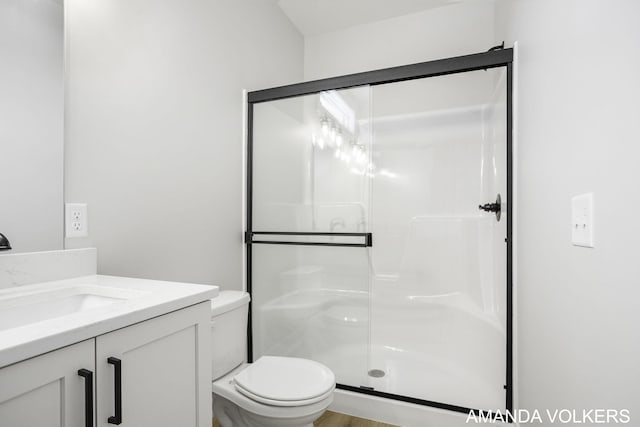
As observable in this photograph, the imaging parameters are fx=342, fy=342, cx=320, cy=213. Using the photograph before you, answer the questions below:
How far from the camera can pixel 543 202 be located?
3.78 ft

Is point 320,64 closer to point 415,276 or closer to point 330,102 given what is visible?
point 330,102

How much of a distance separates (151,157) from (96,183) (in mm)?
280

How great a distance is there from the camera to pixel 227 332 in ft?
5.08

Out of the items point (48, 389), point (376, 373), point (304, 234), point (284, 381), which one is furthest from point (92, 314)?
point (376, 373)

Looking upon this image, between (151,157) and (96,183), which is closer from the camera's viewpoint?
(96,183)

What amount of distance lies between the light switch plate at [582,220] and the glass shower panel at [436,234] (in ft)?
3.70

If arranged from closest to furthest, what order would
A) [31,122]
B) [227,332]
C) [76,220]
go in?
[31,122] → [76,220] → [227,332]

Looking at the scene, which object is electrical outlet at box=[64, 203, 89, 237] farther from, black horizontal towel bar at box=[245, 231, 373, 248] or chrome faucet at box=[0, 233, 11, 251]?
black horizontal towel bar at box=[245, 231, 373, 248]

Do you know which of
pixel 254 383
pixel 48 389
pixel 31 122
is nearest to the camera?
pixel 48 389

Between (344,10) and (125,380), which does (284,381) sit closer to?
(125,380)

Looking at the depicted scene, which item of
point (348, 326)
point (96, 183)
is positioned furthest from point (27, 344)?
point (348, 326)

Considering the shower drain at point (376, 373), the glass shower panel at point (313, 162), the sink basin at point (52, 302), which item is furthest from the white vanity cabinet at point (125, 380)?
the shower drain at point (376, 373)

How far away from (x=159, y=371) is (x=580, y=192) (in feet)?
3.68

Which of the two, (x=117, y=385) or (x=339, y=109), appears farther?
(x=339, y=109)
